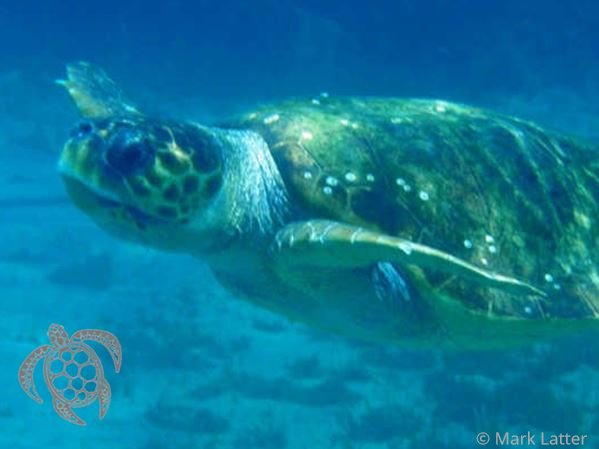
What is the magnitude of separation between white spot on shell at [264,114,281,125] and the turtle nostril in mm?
1184

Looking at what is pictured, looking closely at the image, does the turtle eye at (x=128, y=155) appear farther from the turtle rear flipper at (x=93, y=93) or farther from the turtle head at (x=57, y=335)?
the turtle head at (x=57, y=335)

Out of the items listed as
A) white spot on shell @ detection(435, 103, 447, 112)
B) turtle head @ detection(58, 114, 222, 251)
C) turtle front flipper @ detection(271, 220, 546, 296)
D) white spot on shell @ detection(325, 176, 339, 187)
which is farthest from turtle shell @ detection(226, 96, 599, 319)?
turtle head @ detection(58, 114, 222, 251)

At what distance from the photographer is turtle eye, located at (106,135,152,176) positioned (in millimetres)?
3668

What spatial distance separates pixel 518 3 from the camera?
1398 centimetres

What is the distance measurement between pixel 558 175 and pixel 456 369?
6.67 meters

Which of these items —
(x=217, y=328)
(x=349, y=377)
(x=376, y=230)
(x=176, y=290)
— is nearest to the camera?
(x=376, y=230)

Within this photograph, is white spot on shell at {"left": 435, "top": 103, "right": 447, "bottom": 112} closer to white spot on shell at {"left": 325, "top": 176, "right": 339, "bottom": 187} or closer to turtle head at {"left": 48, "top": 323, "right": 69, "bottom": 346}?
white spot on shell at {"left": 325, "top": 176, "right": 339, "bottom": 187}

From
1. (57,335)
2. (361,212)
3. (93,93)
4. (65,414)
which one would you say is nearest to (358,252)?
(361,212)

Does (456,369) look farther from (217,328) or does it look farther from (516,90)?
(516,90)

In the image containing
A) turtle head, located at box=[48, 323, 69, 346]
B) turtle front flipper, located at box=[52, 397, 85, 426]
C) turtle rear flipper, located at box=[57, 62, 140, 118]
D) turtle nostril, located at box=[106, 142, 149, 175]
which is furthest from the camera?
turtle front flipper, located at box=[52, 397, 85, 426]

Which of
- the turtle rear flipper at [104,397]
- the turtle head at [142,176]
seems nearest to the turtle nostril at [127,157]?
the turtle head at [142,176]

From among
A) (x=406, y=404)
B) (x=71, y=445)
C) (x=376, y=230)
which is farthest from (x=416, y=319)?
(x=71, y=445)

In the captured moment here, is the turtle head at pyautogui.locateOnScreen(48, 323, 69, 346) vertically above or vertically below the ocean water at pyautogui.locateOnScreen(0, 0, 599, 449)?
below

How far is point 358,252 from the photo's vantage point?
11.6 feet
